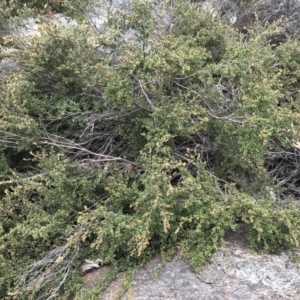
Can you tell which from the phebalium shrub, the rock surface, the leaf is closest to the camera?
the rock surface

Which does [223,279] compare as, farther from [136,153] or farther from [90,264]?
[136,153]

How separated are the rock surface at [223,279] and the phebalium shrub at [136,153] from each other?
100mm

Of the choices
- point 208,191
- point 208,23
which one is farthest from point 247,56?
point 208,191

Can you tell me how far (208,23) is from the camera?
4.06m

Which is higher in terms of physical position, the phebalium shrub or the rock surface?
the phebalium shrub

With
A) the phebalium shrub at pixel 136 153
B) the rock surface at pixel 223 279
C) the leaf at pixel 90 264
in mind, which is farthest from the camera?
the leaf at pixel 90 264

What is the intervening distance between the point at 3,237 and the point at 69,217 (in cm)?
52

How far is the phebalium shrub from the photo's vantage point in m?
2.67

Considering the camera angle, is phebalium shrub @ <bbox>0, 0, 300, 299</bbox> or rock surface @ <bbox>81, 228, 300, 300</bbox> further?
phebalium shrub @ <bbox>0, 0, 300, 299</bbox>

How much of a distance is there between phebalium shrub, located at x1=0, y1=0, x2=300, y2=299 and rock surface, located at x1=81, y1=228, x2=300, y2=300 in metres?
0.10

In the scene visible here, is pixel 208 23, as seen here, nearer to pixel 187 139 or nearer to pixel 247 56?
pixel 247 56

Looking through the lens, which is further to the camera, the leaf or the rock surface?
the leaf

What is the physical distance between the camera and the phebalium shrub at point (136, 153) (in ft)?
8.77

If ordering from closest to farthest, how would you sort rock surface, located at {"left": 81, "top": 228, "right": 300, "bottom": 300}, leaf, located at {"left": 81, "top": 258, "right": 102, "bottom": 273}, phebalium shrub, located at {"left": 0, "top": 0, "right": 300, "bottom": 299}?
rock surface, located at {"left": 81, "top": 228, "right": 300, "bottom": 300} → phebalium shrub, located at {"left": 0, "top": 0, "right": 300, "bottom": 299} → leaf, located at {"left": 81, "top": 258, "right": 102, "bottom": 273}
